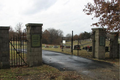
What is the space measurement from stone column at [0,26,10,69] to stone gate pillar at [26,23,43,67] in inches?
49.5

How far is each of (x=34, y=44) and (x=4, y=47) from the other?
5.65 ft

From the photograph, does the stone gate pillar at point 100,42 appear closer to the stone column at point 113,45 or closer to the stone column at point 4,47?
the stone column at point 113,45

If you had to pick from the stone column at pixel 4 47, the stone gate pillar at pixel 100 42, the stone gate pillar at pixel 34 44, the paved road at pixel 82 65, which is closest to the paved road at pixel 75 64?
the paved road at pixel 82 65

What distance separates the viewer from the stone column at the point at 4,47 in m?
6.46

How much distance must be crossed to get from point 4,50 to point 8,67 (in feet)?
3.38

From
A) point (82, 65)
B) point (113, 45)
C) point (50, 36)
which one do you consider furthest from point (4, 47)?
point (50, 36)

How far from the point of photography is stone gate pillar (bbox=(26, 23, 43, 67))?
279 inches

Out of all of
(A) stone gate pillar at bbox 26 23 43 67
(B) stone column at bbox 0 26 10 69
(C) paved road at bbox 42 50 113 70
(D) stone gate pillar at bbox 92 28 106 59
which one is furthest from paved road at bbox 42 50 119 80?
(B) stone column at bbox 0 26 10 69

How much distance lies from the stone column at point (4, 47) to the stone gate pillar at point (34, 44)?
1.26 m

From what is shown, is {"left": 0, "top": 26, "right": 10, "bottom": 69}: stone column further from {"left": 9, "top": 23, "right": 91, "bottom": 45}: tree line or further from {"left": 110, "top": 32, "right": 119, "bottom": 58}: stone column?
{"left": 110, "top": 32, "right": 119, "bottom": 58}: stone column

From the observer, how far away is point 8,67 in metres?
6.62

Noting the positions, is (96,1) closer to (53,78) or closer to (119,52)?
(119,52)

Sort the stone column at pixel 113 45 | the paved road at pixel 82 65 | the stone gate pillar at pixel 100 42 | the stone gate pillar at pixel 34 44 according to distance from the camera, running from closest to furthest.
Answer: the paved road at pixel 82 65
the stone gate pillar at pixel 34 44
the stone gate pillar at pixel 100 42
the stone column at pixel 113 45

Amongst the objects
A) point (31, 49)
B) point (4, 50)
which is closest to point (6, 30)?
point (4, 50)
